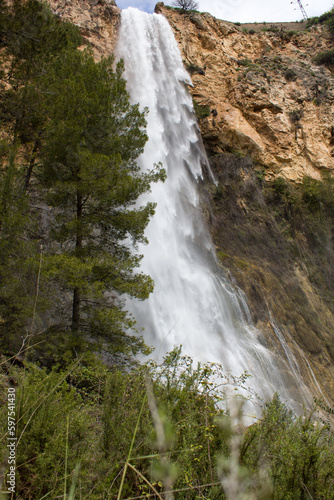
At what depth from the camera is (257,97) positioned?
2297 cm

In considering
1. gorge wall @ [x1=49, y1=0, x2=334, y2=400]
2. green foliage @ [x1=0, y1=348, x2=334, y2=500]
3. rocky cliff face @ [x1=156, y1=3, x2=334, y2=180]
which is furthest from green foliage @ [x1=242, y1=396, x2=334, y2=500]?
rocky cliff face @ [x1=156, y1=3, x2=334, y2=180]

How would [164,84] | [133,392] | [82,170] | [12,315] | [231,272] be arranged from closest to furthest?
[133,392], [12,315], [82,170], [231,272], [164,84]

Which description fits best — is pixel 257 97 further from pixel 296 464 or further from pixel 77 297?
pixel 296 464

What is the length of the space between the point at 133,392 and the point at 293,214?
21.6 m

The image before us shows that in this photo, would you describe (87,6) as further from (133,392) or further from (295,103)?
(133,392)

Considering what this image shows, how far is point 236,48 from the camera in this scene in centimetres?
2588

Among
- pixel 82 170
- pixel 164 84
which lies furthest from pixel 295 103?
pixel 82 170

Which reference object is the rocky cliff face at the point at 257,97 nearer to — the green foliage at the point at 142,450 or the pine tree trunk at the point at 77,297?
the pine tree trunk at the point at 77,297

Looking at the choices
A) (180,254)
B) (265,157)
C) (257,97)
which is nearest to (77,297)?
(180,254)

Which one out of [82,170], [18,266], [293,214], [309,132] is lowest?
[18,266]

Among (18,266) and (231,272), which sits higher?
(231,272)

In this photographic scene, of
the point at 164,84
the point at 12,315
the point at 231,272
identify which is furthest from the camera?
the point at 164,84

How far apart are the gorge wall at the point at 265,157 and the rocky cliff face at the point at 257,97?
8 centimetres

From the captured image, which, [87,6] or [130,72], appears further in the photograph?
[87,6]
